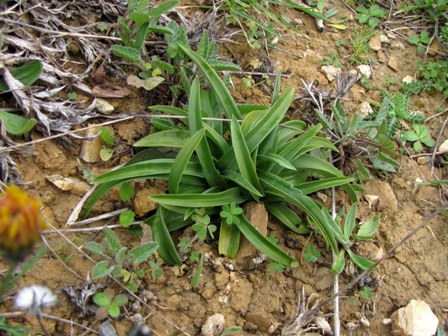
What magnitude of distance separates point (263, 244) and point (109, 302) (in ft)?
2.39

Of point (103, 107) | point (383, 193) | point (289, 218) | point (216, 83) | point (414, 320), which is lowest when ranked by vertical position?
point (414, 320)

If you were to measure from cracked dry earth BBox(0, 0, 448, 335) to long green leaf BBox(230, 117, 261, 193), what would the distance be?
36cm

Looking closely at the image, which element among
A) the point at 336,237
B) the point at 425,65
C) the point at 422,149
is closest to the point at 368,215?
the point at 336,237

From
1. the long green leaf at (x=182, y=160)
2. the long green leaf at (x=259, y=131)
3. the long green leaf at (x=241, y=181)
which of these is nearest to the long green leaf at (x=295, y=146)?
the long green leaf at (x=259, y=131)

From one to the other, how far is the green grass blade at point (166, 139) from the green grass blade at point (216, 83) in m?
0.25

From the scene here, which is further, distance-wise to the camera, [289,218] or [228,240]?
[289,218]

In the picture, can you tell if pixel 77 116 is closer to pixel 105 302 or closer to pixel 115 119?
pixel 115 119

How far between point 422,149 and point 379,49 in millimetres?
870

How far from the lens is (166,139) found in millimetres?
2268

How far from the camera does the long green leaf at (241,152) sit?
7.18 feet

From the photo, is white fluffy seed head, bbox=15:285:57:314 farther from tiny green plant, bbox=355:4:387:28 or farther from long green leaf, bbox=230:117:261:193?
tiny green plant, bbox=355:4:387:28

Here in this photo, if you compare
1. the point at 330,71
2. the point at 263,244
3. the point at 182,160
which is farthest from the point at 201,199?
the point at 330,71

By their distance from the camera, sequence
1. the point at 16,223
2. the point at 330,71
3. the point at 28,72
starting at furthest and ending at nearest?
the point at 330,71 → the point at 28,72 → the point at 16,223

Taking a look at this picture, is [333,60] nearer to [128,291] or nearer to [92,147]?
[92,147]
